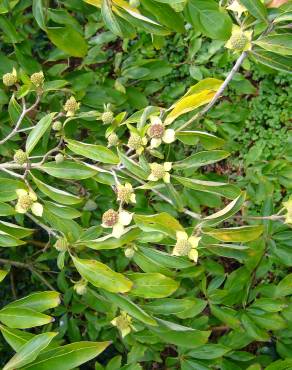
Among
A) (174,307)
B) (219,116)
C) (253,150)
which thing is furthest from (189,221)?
(174,307)

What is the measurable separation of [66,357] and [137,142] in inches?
20.4

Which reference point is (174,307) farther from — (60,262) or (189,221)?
(189,221)

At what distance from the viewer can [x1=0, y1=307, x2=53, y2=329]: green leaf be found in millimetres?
1261

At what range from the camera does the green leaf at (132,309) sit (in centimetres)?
123

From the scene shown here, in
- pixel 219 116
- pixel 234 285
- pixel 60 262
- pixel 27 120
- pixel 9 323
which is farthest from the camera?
pixel 219 116

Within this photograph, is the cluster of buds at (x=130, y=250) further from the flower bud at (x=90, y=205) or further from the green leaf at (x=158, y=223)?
the flower bud at (x=90, y=205)

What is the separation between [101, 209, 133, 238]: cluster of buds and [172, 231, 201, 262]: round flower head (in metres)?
0.12

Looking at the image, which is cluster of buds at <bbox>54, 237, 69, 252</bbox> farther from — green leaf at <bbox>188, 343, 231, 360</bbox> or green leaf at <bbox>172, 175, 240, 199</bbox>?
green leaf at <bbox>188, 343, 231, 360</bbox>

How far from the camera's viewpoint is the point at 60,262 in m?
1.44

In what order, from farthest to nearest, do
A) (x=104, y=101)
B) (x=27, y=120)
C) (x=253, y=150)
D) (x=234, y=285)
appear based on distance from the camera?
1. (x=253, y=150)
2. (x=104, y=101)
3. (x=27, y=120)
4. (x=234, y=285)

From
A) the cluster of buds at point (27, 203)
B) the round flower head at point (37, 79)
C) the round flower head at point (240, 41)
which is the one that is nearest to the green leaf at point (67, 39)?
the round flower head at point (37, 79)

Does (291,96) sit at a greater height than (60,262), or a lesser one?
lesser

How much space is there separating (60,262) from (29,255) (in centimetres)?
94

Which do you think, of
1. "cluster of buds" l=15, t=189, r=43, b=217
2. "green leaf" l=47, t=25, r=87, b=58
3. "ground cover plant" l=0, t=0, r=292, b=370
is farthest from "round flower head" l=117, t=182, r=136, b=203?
"green leaf" l=47, t=25, r=87, b=58
